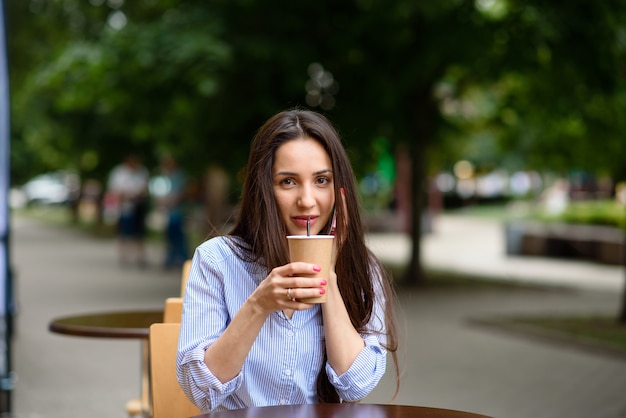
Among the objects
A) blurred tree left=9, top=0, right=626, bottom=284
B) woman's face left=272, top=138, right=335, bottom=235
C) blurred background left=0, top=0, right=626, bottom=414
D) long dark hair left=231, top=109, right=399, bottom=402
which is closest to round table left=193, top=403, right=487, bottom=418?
long dark hair left=231, top=109, right=399, bottom=402

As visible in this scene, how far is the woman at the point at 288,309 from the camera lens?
3014 millimetres

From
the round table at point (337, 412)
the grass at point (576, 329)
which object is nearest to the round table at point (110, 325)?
the round table at point (337, 412)

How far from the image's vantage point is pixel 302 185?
10.1ft

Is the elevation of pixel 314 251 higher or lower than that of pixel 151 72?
lower

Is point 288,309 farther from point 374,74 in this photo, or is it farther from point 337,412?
point 374,74

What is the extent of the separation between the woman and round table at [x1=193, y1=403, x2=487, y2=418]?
13 centimetres

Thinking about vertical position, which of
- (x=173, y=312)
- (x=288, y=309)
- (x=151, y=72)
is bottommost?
(x=173, y=312)

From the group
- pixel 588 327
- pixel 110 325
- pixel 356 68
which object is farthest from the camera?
pixel 356 68

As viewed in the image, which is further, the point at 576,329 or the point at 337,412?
the point at 576,329

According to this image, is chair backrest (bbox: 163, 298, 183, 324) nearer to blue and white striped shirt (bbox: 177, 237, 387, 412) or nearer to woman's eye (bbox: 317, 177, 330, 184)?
blue and white striped shirt (bbox: 177, 237, 387, 412)

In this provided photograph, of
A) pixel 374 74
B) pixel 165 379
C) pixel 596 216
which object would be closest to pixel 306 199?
pixel 165 379

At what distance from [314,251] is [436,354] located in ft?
24.8

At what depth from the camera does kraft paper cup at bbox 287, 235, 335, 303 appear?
100 inches

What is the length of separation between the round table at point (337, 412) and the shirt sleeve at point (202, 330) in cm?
13
